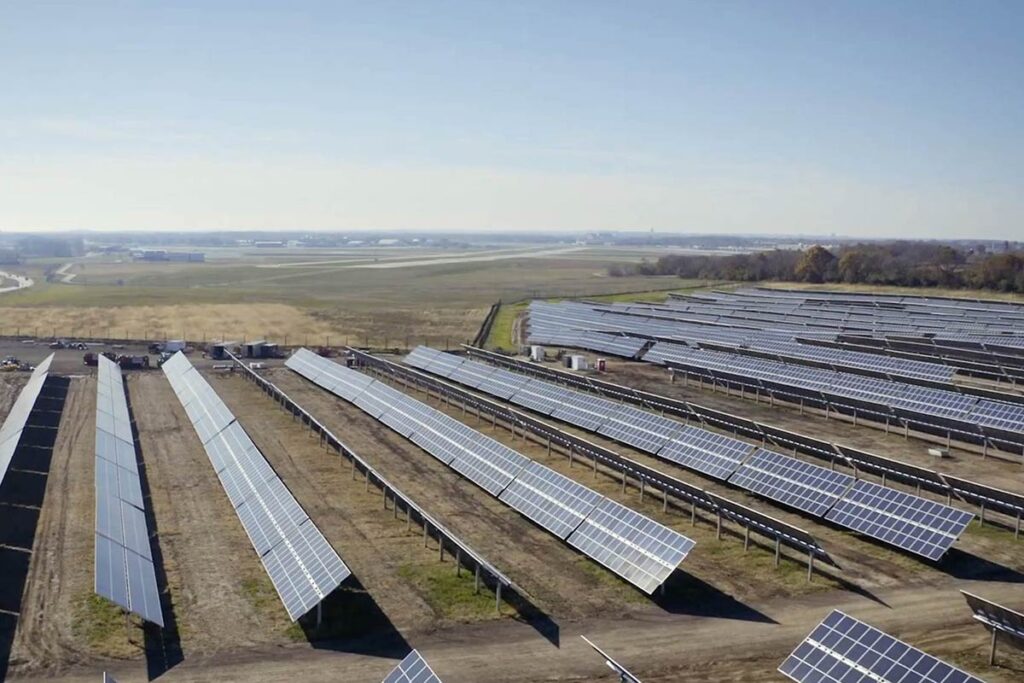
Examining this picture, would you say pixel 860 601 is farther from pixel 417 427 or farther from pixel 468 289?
pixel 468 289

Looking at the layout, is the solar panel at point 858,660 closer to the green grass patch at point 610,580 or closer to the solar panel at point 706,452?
the green grass patch at point 610,580

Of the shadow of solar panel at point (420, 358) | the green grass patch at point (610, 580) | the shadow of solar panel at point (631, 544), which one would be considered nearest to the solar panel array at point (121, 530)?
the green grass patch at point (610, 580)

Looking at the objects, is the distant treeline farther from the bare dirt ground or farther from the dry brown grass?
the bare dirt ground

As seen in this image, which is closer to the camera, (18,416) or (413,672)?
(413,672)

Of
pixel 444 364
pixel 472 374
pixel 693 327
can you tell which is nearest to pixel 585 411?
pixel 472 374

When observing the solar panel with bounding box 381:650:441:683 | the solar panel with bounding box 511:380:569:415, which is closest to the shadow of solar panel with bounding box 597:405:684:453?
the solar panel with bounding box 511:380:569:415

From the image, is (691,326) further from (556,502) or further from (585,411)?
(556,502)

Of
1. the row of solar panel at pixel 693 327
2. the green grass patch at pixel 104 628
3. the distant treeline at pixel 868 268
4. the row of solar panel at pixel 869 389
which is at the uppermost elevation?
the distant treeline at pixel 868 268
